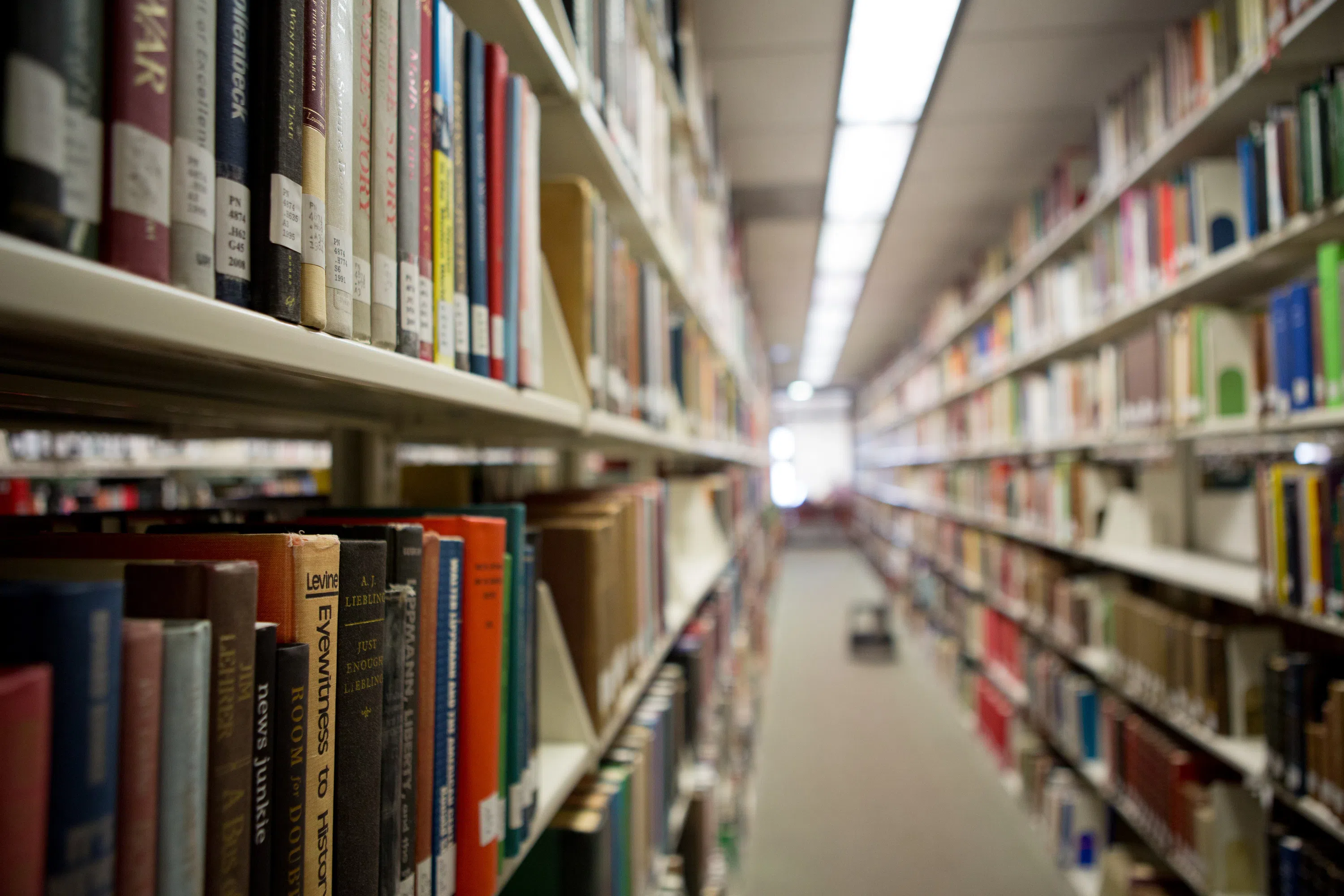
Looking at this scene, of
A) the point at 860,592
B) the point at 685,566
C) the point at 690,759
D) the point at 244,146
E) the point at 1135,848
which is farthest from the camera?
the point at 860,592

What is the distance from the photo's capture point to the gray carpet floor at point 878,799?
8.34 ft

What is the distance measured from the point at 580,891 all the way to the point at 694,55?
7.28 ft

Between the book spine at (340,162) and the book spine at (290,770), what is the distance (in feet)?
0.63

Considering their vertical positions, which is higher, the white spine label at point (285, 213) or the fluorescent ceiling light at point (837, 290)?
the fluorescent ceiling light at point (837, 290)

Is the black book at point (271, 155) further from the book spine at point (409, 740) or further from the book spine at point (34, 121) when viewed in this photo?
the book spine at point (409, 740)

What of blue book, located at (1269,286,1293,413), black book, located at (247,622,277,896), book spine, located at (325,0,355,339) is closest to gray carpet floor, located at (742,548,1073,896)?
blue book, located at (1269,286,1293,413)

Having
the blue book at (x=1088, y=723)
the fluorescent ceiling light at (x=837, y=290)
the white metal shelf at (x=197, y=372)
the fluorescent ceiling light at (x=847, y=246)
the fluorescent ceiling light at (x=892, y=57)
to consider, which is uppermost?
the fluorescent ceiling light at (x=837, y=290)

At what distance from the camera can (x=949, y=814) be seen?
300 cm

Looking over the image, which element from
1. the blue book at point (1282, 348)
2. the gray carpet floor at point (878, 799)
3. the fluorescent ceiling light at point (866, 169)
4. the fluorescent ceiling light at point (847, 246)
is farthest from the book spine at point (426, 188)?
the fluorescent ceiling light at point (847, 246)

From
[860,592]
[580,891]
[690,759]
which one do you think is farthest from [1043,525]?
[860,592]

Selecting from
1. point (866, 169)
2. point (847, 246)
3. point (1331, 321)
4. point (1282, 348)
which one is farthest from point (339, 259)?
point (847, 246)

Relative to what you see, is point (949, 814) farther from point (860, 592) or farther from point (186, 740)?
point (860, 592)

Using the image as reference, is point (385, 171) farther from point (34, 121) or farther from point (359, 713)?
point (359, 713)

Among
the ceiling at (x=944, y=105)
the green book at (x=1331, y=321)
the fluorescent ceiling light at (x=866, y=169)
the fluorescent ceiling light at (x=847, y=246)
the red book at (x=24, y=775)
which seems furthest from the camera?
the fluorescent ceiling light at (x=847, y=246)
